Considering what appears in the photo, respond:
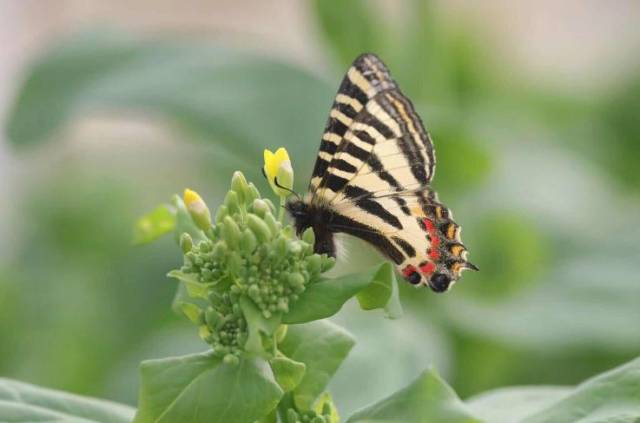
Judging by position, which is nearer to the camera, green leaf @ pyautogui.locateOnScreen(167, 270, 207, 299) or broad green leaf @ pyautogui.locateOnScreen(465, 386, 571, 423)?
green leaf @ pyautogui.locateOnScreen(167, 270, 207, 299)

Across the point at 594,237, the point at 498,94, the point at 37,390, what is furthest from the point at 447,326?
the point at 37,390

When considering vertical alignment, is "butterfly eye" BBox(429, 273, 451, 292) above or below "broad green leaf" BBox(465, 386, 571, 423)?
above

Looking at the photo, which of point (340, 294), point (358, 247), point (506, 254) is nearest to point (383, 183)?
point (340, 294)

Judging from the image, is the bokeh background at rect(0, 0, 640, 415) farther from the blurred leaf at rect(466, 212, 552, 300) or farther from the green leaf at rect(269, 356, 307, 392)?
the green leaf at rect(269, 356, 307, 392)

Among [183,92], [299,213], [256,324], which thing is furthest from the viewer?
[183,92]

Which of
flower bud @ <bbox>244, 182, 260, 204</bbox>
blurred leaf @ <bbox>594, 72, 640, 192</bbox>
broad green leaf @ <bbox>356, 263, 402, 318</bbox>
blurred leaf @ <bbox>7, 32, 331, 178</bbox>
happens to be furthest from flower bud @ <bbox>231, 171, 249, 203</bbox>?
blurred leaf @ <bbox>594, 72, 640, 192</bbox>

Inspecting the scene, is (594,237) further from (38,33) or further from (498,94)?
(38,33)

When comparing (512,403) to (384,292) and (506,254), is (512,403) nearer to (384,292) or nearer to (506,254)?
(384,292)

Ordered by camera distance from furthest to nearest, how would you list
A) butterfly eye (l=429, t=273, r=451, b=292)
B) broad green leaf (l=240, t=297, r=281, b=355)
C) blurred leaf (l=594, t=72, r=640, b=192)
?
blurred leaf (l=594, t=72, r=640, b=192), butterfly eye (l=429, t=273, r=451, b=292), broad green leaf (l=240, t=297, r=281, b=355)
